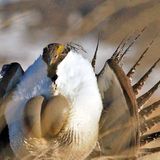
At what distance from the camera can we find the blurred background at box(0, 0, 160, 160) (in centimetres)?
310

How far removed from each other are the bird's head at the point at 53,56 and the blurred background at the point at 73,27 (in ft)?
1.16

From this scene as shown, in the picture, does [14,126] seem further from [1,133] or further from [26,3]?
[26,3]

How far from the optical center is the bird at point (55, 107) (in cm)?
250

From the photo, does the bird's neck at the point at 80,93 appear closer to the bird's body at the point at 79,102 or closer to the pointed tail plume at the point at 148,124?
the bird's body at the point at 79,102

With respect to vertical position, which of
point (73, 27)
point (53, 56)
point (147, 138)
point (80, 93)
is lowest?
point (147, 138)

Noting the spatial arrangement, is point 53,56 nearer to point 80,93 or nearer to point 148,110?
point 80,93

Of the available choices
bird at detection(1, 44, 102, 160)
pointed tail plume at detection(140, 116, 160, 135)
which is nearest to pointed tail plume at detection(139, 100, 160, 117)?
pointed tail plume at detection(140, 116, 160, 135)

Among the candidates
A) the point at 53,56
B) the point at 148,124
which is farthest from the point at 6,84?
the point at 148,124

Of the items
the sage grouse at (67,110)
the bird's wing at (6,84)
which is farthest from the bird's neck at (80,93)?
the bird's wing at (6,84)

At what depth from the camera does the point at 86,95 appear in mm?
2586

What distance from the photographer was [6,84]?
8.63 ft

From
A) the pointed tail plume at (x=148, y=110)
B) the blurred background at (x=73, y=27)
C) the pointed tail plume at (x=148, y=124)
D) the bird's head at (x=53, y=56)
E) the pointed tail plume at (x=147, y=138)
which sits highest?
the blurred background at (x=73, y=27)

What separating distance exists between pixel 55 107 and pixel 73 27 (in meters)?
0.77

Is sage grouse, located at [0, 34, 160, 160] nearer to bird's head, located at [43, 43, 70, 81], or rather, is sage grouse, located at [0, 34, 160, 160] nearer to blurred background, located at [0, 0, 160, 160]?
bird's head, located at [43, 43, 70, 81]
